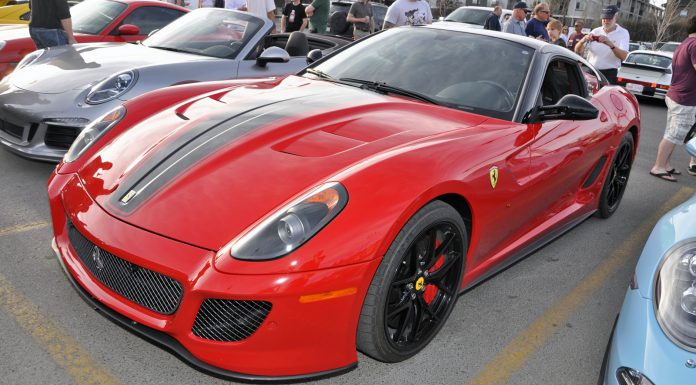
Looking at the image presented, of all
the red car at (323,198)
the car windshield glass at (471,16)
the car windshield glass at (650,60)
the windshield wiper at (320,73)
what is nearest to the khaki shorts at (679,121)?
the red car at (323,198)

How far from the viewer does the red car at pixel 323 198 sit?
2.02 metres

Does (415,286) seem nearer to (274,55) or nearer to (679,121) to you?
(274,55)

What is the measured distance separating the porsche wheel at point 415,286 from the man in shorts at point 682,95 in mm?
4576

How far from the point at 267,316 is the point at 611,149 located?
3.13 meters

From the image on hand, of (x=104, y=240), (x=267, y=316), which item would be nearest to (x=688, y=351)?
(x=267, y=316)

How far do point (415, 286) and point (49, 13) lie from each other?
5254 mm

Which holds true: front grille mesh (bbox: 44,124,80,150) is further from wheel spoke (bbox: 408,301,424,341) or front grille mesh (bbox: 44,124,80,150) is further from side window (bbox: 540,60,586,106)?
side window (bbox: 540,60,586,106)

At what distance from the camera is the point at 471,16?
15.4m

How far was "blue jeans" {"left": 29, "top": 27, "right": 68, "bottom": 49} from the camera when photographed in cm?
603

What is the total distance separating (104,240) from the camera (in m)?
2.19

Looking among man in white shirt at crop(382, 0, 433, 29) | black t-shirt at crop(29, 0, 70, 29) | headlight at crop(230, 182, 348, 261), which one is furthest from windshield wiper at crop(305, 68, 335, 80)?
man in white shirt at crop(382, 0, 433, 29)

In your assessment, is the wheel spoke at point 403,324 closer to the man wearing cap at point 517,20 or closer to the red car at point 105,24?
the red car at point 105,24

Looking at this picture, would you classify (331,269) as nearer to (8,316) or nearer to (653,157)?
(8,316)

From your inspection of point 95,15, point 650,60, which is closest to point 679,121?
point 95,15
